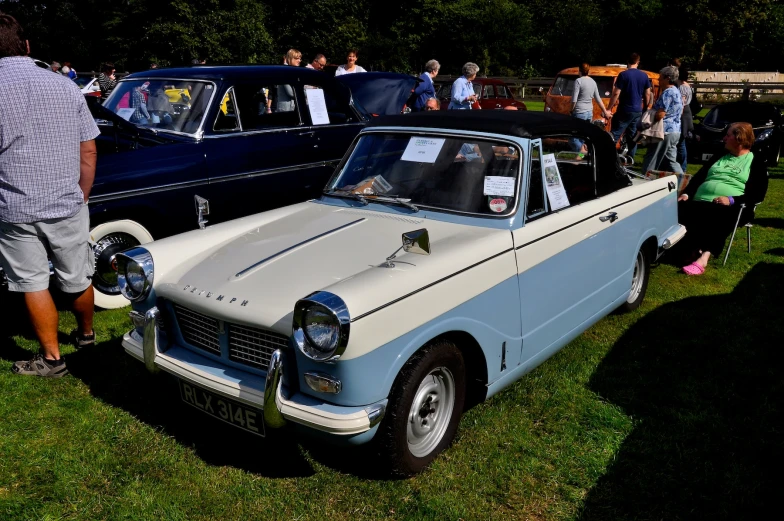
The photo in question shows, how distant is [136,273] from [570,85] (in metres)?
14.8

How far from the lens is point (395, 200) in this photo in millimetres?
3949

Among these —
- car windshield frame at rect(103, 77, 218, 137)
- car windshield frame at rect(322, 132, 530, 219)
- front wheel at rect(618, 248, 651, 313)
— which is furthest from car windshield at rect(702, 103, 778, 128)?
car windshield frame at rect(322, 132, 530, 219)

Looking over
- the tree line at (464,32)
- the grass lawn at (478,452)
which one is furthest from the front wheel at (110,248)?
the tree line at (464,32)

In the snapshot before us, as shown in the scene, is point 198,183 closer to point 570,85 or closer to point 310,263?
point 310,263

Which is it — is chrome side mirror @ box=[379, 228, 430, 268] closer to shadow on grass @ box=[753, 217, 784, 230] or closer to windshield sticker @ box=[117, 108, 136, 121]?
windshield sticker @ box=[117, 108, 136, 121]

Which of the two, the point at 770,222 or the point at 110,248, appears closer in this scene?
the point at 110,248

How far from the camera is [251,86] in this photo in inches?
248

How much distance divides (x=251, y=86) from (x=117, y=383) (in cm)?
325

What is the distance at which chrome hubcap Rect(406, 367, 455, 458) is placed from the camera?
10.3 ft

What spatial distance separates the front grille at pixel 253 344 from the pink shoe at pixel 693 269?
480cm

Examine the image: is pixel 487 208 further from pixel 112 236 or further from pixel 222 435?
pixel 112 236

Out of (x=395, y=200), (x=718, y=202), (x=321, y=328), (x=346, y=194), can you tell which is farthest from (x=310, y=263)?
(x=718, y=202)

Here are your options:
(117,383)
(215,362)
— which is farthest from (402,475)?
(117,383)

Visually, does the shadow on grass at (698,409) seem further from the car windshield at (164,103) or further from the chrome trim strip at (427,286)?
the car windshield at (164,103)
